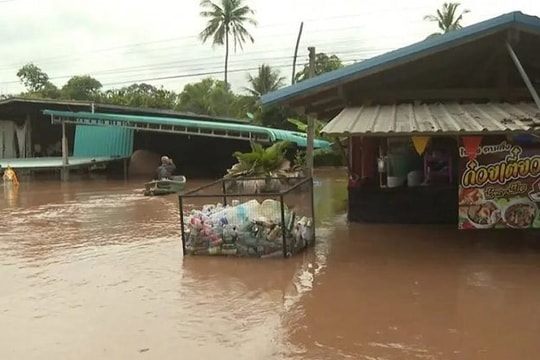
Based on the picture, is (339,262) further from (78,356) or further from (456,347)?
(78,356)

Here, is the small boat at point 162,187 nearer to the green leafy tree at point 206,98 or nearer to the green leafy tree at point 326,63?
the green leafy tree at point 326,63

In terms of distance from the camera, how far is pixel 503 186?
32.9 feet

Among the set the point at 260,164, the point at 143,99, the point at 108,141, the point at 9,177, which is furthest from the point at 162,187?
the point at 143,99

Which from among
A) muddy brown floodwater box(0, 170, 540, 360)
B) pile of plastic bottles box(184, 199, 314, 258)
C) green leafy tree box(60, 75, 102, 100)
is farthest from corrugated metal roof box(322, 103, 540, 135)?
green leafy tree box(60, 75, 102, 100)

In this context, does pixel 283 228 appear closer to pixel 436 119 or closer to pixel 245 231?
pixel 245 231

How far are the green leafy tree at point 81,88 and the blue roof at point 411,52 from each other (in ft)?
142

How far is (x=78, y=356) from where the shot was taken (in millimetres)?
5547

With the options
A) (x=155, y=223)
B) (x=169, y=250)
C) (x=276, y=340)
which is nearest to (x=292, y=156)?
(x=155, y=223)

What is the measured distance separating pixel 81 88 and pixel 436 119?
50896mm

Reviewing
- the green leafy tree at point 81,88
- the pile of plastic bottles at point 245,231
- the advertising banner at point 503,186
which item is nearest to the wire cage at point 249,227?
the pile of plastic bottles at point 245,231

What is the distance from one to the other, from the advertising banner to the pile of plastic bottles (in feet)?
9.53

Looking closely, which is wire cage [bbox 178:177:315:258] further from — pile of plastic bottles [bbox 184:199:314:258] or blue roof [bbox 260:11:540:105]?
blue roof [bbox 260:11:540:105]

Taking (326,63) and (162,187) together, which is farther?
(326,63)

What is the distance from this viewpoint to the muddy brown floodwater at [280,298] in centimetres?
571
